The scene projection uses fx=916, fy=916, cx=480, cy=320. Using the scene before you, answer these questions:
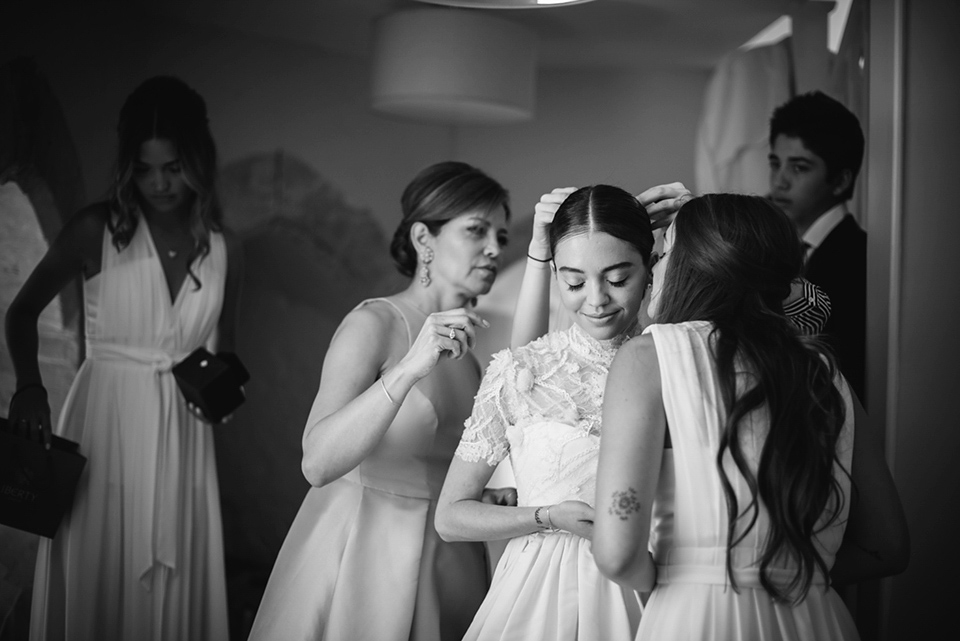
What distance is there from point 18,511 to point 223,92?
5.03 ft

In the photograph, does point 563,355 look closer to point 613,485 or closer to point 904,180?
point 613,485

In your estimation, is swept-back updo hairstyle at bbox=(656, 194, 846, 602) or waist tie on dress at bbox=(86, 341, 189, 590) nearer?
swept-back updo hairstyle at bbox=(656, 194, 846, 602)

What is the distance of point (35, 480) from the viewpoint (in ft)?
8.96

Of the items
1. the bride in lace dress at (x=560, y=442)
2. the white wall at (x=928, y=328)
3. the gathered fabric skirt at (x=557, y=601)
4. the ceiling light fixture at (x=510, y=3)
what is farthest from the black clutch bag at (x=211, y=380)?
the white wall at (x=928, y=328)

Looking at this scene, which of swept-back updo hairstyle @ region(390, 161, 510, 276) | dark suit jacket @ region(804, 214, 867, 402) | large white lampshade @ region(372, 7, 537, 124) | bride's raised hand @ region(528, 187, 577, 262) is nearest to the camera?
bride's raised hand @ region(528, 187, 577, 262)

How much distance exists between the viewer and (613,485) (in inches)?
56.8

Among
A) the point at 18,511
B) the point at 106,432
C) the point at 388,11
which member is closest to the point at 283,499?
the point at 106,432

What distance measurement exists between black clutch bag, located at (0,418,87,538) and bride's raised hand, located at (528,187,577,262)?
1568 mm

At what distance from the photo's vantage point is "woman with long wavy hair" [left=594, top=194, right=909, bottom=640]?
4.78 feet

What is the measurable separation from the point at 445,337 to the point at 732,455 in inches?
29.4

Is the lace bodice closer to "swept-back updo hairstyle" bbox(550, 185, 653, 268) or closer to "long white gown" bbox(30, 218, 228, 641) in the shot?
"swept-back updo hairstyle" bbox(550, 185, 653, 268)

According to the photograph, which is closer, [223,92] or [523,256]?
[223,92]

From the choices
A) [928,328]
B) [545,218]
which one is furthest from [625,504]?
[928,328]

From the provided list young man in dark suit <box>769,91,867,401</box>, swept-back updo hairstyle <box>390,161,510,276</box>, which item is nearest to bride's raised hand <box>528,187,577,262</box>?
swept-back updo hairstyle <box>390,161,510,276</box>
